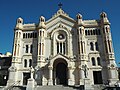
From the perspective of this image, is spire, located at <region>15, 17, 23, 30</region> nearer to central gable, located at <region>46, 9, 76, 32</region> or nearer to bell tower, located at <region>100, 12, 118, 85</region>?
central gable, located at <region>46, 9, 76, 32</region>

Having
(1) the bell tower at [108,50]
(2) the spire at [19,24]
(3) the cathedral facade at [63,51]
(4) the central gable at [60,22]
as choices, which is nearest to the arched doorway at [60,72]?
(3) the cathedral facade at [63,51]

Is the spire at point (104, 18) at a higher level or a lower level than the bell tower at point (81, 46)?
higher

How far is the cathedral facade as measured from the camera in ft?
123

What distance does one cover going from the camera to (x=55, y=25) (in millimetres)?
43406

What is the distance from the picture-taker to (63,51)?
40656 millimetres

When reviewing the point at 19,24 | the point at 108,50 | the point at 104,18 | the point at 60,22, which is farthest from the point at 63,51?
the point at 19,24

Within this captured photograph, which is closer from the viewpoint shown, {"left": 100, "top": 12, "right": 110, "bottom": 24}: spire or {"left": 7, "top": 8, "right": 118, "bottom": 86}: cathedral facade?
{"left": 7, "top": 8, "right": 118, "bottom": 86}: cathedral facade

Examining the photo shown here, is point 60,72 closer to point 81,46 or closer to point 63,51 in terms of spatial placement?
point 63,51

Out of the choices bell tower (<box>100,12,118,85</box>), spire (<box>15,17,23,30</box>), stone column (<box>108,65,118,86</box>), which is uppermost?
spire (<box>15,17,23,30</box>)

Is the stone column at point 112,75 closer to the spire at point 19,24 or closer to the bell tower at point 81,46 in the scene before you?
the bell tower at point 81,46

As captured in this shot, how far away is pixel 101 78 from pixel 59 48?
12.0m

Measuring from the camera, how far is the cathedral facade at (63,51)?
1476 inches

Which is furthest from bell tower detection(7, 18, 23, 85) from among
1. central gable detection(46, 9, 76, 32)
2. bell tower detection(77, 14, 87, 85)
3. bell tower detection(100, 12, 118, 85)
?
bell tower detection(100, 12, 118, 85)

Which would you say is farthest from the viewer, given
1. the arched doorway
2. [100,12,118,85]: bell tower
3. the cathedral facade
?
the arched doorway
